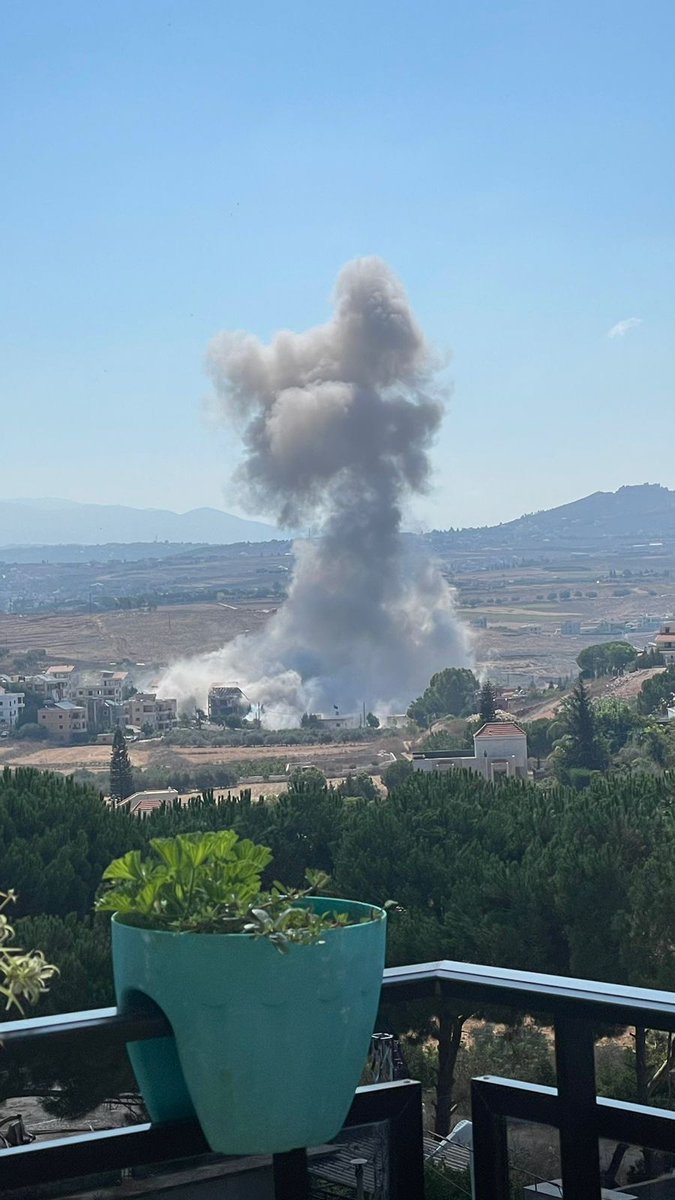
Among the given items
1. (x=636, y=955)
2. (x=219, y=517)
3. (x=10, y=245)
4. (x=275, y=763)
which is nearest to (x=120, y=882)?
(x=636, y=955)

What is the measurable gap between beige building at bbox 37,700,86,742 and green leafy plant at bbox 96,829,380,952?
1427 inches

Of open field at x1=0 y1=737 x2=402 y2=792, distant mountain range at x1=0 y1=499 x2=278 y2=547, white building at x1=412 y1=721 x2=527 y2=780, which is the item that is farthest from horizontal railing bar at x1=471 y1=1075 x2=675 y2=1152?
distant mountain range at x1=0 y1=499 x2=278 y2=547

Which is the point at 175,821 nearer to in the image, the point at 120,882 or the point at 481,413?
the point at 120,882

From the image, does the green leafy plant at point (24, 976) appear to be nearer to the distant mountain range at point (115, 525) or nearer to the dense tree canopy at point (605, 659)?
the dense tree canopy at point (605, 659)

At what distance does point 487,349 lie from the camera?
2450 inches

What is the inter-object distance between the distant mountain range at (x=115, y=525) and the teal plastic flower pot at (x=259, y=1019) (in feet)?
329

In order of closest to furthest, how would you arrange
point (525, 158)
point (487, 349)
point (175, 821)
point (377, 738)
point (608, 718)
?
point (175, 821) → point (608, 718) → point (377, 738) → point (525, 158) → point (487, 349)

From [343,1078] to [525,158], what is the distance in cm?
3937

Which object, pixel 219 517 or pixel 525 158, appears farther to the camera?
pixel 219 517

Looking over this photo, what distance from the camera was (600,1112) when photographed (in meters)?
0.84

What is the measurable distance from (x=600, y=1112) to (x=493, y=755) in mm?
24608

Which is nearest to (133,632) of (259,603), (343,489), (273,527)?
Result: (259,603)

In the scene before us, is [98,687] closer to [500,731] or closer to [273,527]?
[273,527]

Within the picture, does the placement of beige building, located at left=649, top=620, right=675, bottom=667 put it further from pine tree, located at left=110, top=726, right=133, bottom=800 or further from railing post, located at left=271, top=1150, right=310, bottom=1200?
railing post, located at left=271, top=1150, right=310, bottom=1200
